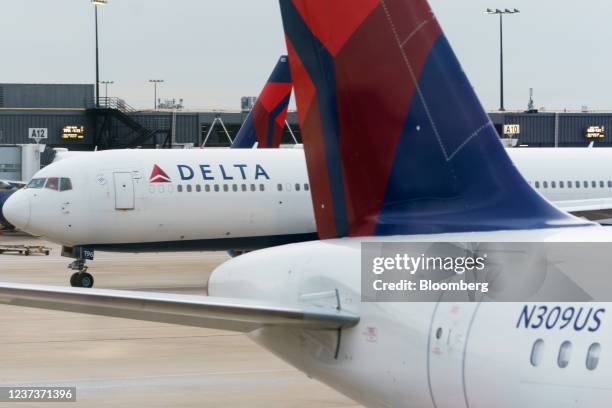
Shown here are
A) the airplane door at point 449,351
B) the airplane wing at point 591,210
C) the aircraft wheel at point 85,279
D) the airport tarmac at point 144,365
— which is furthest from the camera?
the aircraft wheel at point 85,279

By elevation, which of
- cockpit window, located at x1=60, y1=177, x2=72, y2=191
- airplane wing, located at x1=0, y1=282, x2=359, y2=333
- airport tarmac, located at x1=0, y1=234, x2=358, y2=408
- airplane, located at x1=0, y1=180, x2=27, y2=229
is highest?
cockpit window, located at x1=60, y1=177, x2=72, y2=191

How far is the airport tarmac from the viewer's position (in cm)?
1386

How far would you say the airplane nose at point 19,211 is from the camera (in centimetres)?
2681

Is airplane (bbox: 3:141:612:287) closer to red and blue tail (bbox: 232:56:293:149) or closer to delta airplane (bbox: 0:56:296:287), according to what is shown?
delta airplane (bbox: 0:56:296:287)

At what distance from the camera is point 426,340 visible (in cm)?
780

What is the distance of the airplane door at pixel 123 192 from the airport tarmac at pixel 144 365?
3.62m

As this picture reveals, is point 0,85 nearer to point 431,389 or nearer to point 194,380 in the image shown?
point 194,380

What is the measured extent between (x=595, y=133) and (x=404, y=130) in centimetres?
6167

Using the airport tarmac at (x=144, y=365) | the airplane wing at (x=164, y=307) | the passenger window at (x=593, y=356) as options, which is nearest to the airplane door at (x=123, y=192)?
the airport tarmac at (x=144, y=365)

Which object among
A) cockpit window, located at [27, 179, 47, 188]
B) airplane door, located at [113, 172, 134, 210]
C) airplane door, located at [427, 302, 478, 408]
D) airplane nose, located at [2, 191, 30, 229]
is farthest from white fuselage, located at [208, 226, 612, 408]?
cockpit window, located at [27, 179, 47, 188]

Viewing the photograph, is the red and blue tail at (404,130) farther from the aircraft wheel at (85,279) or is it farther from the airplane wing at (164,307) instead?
the aircraft wheel at (85,279)

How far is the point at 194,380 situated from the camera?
15281 mm

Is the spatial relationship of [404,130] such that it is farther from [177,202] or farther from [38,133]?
[38,133]

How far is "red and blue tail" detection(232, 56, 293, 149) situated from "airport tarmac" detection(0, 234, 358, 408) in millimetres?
13855
